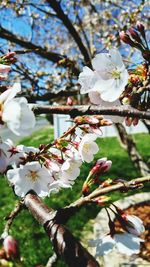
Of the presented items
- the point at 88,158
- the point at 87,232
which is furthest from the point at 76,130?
the point at 87,232

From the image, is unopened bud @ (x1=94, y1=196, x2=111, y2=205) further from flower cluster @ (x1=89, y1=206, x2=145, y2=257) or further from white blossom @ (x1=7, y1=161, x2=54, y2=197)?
white blossom @ (x1=7, y1=161, x2=54, y2=197)

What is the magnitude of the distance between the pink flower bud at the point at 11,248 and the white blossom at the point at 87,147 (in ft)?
2.10

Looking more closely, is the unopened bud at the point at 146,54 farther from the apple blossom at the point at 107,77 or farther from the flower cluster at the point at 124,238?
the flower cluster at the point at 124,238

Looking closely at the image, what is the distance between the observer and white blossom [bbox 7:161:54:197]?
116cm

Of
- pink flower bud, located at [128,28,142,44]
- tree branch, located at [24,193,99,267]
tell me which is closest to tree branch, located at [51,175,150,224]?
tree branch, located at [24,193,99,267]

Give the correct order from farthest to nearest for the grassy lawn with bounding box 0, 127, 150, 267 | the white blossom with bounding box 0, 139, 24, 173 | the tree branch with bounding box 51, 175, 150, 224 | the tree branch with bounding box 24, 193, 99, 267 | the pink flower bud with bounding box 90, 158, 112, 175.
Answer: the grassy lawn with bounding box 0, 127, 150, 267, the pink flower bud with bounding box 90, 158, 112, 175, the white blossom with bounding box 0, 139, 24, 173, the tree branch with bounding box 51, 175, 150, 224, the tree branch with bounding box 24, 193, 99, 267

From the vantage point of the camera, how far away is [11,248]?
31.4 inches

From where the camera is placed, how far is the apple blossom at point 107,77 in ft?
3.89

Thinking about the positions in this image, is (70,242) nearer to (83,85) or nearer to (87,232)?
(83,85)

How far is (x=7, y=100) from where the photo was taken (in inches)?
36.0

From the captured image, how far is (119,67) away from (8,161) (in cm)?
45

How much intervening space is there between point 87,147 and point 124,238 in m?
0.45

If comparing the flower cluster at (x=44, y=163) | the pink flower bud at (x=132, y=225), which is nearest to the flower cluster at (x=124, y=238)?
the pink flower bud at (x=132, y=225)

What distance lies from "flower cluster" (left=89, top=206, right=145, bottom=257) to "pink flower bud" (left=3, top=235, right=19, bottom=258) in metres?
0.35
